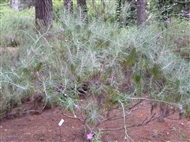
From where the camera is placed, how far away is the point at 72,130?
4.08 meters

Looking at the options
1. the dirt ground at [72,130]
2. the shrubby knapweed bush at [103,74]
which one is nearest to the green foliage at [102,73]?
the shrubby knapweed bush at [103,74]

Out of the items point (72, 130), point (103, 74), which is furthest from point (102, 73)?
point (72, 130)

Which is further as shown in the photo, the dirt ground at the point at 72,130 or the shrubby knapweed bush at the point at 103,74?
the dirt ground at the point at 72,130

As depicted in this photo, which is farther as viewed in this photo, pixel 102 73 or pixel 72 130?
pixel 72 130

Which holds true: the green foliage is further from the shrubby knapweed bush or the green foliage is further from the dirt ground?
the dirt ground

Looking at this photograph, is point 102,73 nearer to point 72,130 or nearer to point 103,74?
point 103,74

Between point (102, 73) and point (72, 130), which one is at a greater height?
point (102, 73)

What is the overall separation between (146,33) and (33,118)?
6.99 feet

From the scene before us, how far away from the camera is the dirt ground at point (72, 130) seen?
390 cm

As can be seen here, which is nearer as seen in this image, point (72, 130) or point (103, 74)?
point (103, 74)

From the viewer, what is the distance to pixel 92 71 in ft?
9.59

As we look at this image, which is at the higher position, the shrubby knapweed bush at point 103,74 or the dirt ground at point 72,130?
the shrubby knapweed bush at point 103,74

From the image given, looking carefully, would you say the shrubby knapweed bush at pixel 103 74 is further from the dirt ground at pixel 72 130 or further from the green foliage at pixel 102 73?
the dirt ground at pixel 72 130

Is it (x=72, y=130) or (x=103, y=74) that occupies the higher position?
(x=103, y=74)
